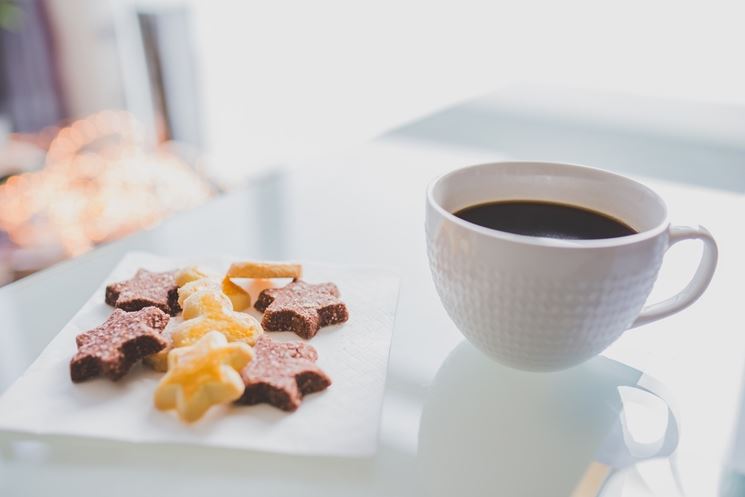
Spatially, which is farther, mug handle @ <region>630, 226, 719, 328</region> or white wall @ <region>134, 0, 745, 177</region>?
white wall @ <region>134, 0, 745, 177</region>

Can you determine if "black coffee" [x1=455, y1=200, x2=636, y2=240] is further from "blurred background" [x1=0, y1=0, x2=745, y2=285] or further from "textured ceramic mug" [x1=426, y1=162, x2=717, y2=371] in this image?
"blurred background" [x1=0, y1=0, x2=745, y2=285]

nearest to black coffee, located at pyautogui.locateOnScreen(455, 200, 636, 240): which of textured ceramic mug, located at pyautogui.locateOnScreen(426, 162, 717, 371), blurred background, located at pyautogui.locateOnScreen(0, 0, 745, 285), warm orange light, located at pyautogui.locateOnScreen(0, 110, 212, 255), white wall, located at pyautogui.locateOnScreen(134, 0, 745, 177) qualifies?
textured ceramic mug, located at pyautogui.locateOnScreen(426, 162, 717, 371)

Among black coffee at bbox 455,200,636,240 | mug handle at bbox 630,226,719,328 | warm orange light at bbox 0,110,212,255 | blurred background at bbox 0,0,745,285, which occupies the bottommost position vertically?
warm orange light at bbox 0,110,212,255

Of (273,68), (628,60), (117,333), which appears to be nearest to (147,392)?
(117,333)

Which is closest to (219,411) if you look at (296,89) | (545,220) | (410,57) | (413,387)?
(413,387)

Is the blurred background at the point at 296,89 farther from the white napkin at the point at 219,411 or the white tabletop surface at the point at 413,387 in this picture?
the white napkin at the point at 219,411

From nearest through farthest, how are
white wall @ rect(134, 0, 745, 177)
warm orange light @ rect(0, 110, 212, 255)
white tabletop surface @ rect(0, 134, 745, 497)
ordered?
white tabletop surface @ rect(0, 134, 745, 497) < white wall @ rect(134, 0, 745, 177) < warm orange light @ rect(0, 110, 212, 255)

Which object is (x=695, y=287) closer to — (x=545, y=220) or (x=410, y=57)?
(x=545, y=220)

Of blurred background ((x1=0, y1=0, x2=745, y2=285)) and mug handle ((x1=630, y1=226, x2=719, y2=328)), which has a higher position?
mug handle ((x1=630, y1=226, x2=719, y2=328))
